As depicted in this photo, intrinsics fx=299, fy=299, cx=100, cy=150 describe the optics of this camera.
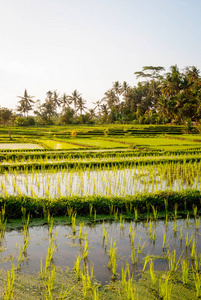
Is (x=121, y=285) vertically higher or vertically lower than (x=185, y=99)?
lower

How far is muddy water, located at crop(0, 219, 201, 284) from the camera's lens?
296 cm

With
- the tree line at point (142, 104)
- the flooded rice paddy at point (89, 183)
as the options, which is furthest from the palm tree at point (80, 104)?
the flooded rice paddy at point (89, 183)

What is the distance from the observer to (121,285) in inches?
101

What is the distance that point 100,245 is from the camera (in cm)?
342

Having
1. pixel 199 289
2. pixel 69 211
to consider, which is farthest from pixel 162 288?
pixel 69 211

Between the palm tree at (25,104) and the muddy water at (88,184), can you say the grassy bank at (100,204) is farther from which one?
the palm tree at (25,104)

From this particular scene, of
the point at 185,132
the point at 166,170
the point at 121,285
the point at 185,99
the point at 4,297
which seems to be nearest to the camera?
the point at 4,297

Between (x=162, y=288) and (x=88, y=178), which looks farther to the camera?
(x=88, y=178)

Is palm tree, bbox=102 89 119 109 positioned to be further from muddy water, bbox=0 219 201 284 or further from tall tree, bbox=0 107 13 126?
→ muddy water, bbox=0 219 201 284

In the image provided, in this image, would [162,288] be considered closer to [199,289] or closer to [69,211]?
[199,289]

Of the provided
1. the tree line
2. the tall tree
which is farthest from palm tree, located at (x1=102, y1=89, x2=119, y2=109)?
the tall tree

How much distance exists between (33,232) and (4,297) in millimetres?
1526

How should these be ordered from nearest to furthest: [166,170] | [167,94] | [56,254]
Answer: [56,254] < [166,170] < [167,94]

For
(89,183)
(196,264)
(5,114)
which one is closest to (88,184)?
(89,183)
